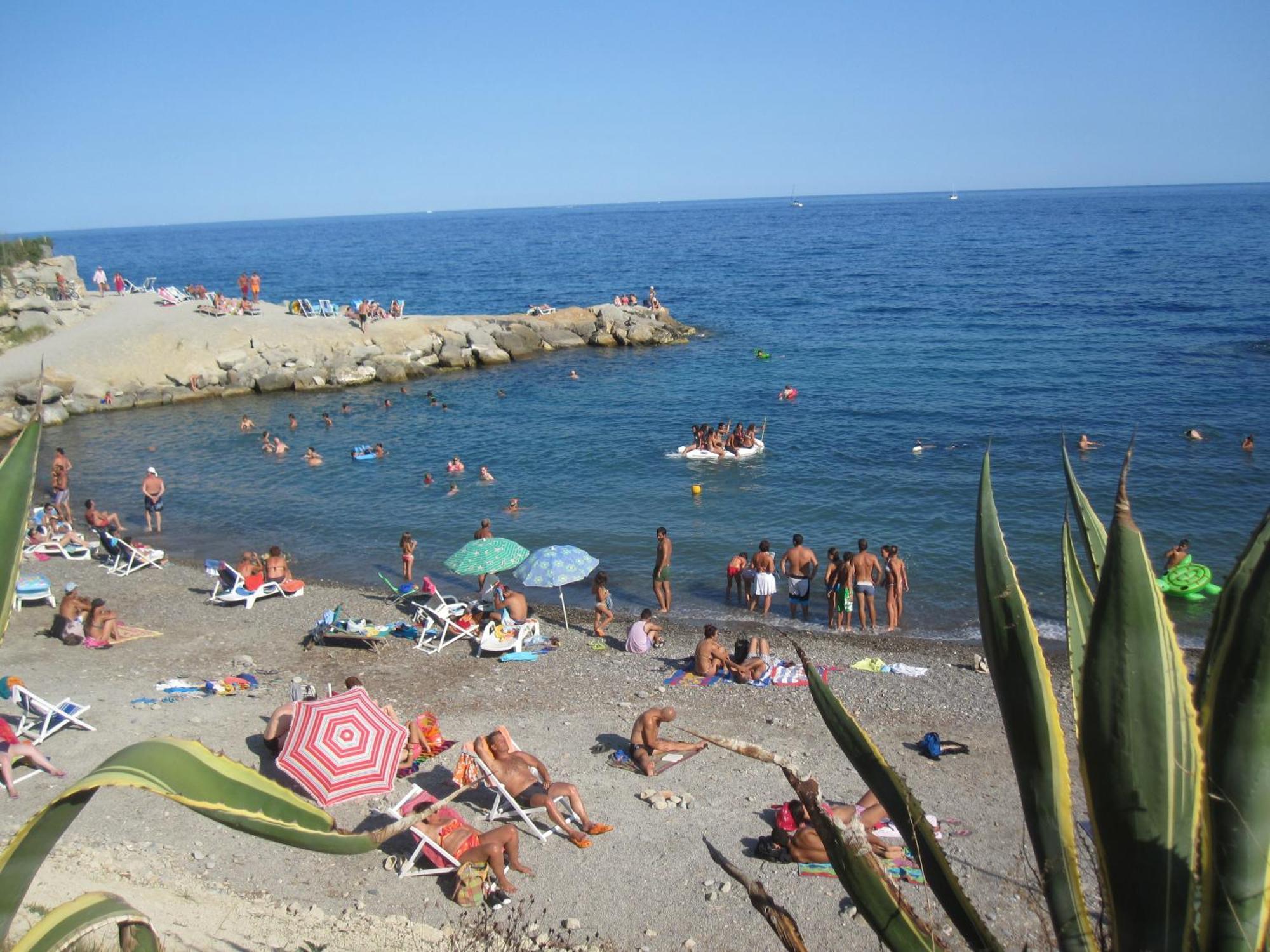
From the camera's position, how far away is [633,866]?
28.5 ft

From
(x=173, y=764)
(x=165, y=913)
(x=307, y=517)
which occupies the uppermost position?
(x=173, y=764)

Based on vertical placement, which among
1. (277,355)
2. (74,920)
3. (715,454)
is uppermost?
(74,920)

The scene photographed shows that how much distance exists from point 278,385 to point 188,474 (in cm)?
1027

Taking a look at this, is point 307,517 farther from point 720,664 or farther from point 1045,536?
point 1045,536

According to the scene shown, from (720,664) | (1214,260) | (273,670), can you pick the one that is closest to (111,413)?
(273,670)

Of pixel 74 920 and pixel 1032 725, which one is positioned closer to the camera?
pixel 1032 725

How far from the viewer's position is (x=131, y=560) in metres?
18.3

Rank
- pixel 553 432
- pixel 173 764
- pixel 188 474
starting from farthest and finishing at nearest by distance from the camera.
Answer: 1. pixel 553 432
2. pixel 188 474
3. pixel 173 764

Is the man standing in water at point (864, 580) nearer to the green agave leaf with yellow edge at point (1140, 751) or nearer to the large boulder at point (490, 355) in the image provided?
the green agave leaf with yellow edge at point (1140, 751)

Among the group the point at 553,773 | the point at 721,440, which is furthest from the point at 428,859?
the point at 721,440

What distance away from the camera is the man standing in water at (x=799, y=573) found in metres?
16.4

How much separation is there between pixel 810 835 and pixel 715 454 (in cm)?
1830

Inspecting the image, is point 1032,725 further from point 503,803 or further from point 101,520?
point 101,520

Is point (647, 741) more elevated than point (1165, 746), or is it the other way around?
point (1165, 746)
